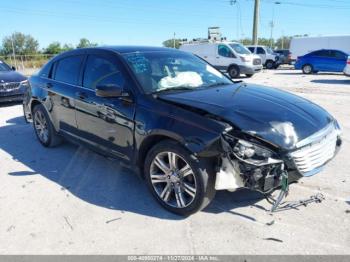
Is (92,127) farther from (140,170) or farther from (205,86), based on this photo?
(205,86)

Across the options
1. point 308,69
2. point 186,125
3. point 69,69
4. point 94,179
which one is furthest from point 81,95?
point 308,69

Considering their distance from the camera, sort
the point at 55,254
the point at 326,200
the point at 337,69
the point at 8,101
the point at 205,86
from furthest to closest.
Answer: the point at 337,69 < the point at 8,101 < the point at 205,86 < the point at 326,200 < the point at 55,254

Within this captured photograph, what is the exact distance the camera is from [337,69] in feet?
67.3

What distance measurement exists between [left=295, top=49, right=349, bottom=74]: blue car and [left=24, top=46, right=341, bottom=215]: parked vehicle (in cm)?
1823

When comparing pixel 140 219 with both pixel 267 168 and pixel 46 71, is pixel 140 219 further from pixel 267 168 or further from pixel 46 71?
pixel 46 71

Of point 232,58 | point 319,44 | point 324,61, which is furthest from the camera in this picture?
point 319,44

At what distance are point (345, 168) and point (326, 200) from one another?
1.14 m

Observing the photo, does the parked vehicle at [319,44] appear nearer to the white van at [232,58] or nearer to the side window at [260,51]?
the side window at [260,51]

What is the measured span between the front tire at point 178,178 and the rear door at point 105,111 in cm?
43

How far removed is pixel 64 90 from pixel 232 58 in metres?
14.9

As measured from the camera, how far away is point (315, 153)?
3297mm

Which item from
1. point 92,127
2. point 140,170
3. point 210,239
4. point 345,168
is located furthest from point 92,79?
point 345,168

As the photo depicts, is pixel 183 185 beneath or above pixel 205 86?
beneath

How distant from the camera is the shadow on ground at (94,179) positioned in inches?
147
